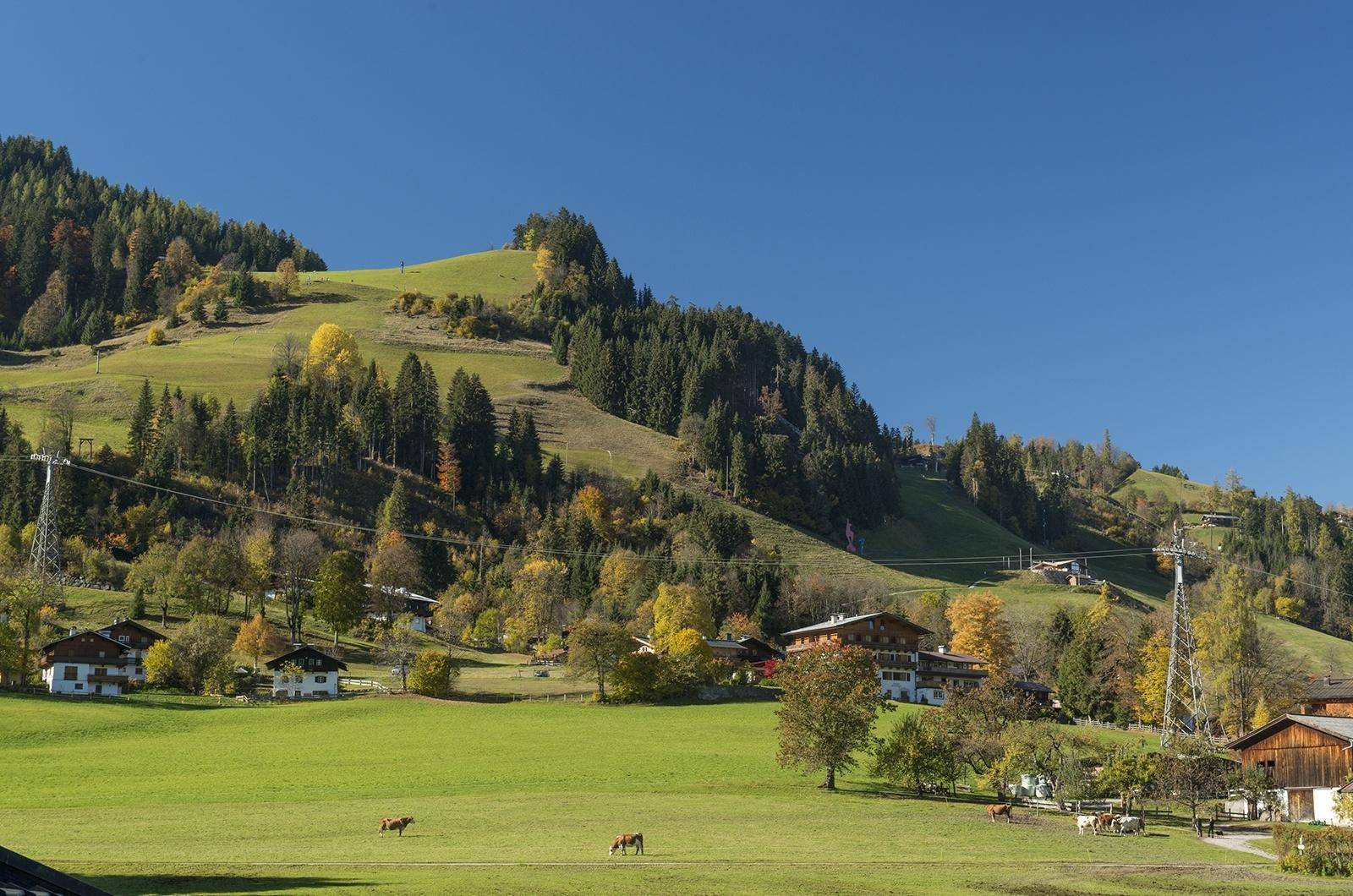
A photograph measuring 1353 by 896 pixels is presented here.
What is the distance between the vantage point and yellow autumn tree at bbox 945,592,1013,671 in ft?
428

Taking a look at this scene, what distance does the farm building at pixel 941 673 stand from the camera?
392ft

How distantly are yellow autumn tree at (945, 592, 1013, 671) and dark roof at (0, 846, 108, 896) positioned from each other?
123585 mm

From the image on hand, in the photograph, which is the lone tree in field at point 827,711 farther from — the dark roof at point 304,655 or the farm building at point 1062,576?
the farm building at point 1062,576

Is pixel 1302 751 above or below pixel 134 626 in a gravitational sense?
below

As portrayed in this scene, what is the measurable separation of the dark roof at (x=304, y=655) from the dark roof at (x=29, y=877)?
305 feet

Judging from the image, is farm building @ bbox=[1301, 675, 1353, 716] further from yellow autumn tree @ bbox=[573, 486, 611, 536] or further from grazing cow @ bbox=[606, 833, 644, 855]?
yellow autumn tree @ bbox=[573, 486, 611, 536]

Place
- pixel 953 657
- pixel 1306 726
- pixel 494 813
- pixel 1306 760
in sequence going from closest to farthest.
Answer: pixel 494 813
pixel 1306 726
pixel 1306 760
pixel 953 657

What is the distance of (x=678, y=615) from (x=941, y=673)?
96.5 ft

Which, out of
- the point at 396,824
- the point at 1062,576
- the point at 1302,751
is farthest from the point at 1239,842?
the point at 1062,576

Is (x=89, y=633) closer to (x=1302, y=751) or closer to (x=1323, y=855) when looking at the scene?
(x=1302, y=751)

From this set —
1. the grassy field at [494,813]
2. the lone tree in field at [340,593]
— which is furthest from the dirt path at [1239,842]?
the lone tree in field at [340,593]

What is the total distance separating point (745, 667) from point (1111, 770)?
179 ft

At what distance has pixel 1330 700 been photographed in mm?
93750

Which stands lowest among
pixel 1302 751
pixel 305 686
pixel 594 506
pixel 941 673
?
pixel 305 686
